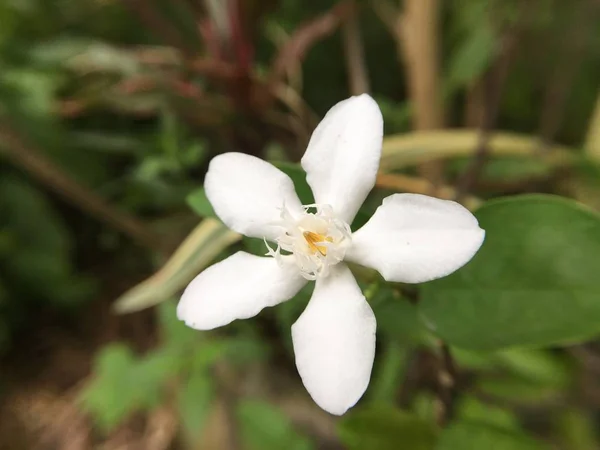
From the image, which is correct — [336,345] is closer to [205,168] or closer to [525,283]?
[525,283]

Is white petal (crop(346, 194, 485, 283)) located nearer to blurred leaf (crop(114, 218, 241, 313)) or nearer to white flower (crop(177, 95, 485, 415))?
white flower (crop(177, 95, 485, 415))

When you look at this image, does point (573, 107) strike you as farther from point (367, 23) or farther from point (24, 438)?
point (24, 438)

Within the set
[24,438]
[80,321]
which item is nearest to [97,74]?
[80,321]

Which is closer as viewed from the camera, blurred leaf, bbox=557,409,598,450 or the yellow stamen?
the yellow stamen

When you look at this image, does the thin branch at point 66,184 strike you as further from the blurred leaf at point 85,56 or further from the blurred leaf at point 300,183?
the blurred leaf at point 300,183

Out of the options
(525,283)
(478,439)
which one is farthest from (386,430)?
(525,283)

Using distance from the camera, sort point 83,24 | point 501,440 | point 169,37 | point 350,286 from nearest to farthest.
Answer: point 350,286
point 501,440
point 169,37
point 83,24

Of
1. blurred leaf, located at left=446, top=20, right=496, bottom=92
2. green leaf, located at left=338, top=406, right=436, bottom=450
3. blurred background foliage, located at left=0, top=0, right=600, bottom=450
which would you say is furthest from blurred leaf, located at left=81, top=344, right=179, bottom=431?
blurred leaf, located at left=446, top=20, right=496, bottom=92
